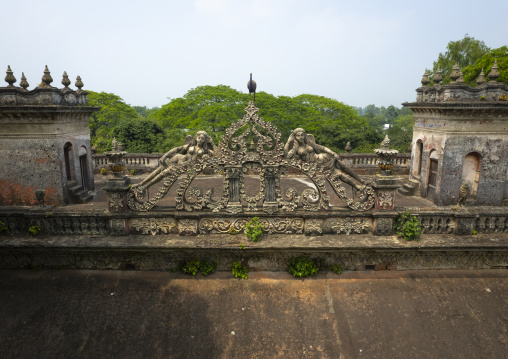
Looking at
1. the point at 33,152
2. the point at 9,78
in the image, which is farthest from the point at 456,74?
the point at 9,78

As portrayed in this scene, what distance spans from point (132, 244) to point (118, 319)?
5.78 ft

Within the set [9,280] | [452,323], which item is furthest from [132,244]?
[452,323]

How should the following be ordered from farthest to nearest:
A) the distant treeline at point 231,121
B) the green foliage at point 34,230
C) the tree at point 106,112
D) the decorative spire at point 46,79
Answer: the tree at point 106,112 → the distant treeline at point 231,121 → the decorative spire at point 46,79 → the green foliage at point 34,230

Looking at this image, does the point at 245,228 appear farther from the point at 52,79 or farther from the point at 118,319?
the point at 52,79

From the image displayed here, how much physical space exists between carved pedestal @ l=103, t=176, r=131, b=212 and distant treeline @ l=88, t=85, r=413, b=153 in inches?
777

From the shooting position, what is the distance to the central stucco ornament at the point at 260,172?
8.83 metres

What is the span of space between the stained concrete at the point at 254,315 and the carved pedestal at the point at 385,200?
1.15m

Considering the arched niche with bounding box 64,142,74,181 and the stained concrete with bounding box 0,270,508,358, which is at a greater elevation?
the arched niche with bounding box 64,142,74,181

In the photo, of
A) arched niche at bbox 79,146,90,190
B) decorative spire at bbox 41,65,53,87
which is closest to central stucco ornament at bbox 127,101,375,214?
decorative spire at bbox 41,65,53,87

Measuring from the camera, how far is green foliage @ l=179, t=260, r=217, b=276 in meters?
8.73

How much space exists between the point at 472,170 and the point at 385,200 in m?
7.53

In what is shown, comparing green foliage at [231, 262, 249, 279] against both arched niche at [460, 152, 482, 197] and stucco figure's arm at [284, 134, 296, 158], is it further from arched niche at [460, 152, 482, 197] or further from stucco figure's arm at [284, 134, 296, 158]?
arched niche at [460, 152, 482, 197]

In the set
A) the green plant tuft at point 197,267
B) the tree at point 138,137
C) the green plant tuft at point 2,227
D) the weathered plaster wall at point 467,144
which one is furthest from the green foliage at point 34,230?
the tree at point 138,137

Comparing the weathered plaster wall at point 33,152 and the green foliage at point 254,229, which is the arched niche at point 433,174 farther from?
the weathered plaster wall at point 33,152
